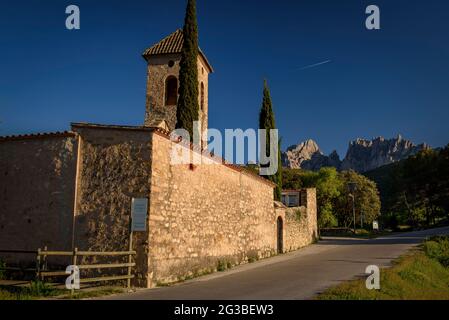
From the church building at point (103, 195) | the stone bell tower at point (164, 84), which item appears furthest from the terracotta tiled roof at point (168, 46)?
the church building at point (103, 195)

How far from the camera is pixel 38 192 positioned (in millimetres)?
12516

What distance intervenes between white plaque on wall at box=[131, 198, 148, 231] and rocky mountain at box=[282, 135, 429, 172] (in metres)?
149

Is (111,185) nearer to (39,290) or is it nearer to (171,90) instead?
(39,290)

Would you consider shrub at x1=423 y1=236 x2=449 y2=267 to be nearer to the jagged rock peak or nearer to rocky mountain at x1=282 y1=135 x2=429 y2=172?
rocky mountain at x1=282 y1=135 x2=429 y2=172

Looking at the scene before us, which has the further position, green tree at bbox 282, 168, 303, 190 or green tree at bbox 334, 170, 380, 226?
green tree at bbox 282, 168, 303, 190

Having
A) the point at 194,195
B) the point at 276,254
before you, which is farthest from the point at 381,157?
the point at 194,195

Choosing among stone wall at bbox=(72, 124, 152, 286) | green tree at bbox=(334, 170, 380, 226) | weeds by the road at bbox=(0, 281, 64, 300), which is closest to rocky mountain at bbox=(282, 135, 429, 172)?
green tree at bbox=(334, 170, 380, 226)

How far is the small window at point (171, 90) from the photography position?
2488 cm

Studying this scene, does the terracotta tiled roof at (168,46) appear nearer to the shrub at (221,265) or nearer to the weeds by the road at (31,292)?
the shrub at (221,265)

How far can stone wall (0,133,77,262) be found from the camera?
39.9 ft

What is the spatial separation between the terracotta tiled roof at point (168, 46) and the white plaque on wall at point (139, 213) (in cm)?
→ 1535

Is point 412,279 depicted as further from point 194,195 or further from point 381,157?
point 381,157

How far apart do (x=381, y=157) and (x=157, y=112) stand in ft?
499

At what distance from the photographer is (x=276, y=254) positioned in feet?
77.8
